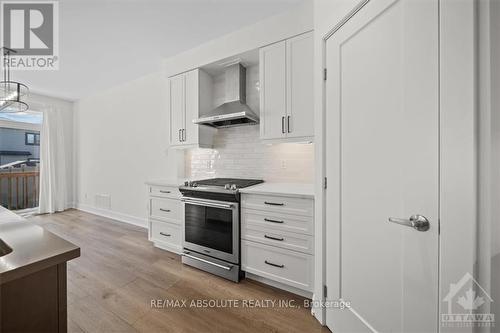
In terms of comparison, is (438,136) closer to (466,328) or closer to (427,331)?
(466,328)

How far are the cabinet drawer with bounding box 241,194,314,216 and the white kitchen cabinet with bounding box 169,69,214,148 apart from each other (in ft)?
3.98

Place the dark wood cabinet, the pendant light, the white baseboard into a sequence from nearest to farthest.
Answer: the dark wood cabinet, the pendant light, the white baseboard

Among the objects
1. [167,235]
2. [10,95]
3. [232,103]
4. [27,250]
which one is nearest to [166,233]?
[167,235]

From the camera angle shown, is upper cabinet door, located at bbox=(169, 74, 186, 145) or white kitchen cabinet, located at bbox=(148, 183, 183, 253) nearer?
white kitchen cabinet, located at bbox=(148, 183, 183, 253)

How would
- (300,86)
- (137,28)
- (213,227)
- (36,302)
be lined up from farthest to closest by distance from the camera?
1. (137,28)
2. (213,227)
3. (300,86)
4. (36,302)

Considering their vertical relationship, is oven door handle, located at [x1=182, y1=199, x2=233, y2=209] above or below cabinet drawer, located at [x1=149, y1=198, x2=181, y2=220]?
above

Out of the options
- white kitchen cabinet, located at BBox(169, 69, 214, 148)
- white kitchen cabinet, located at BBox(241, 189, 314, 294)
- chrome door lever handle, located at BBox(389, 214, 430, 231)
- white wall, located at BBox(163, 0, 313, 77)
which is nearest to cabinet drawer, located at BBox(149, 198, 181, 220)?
white kitchen cabinet, located at BBox(169, 69, 214, 148)

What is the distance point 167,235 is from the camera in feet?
9.07

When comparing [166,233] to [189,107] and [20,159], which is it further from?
[20,159]

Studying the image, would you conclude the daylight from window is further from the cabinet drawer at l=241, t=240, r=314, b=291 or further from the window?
the cabinet drawer at l=241, t=240, r=314, b=291

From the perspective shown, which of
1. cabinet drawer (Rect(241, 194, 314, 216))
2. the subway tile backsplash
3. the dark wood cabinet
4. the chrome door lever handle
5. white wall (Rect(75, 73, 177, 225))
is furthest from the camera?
white wall (Rect(75, 73, 177, 225))

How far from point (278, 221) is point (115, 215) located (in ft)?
12.5

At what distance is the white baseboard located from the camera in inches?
150

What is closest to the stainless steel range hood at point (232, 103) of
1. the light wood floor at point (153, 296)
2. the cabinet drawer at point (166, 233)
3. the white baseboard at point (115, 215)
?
the cabinet drawer at point (166, 233)
